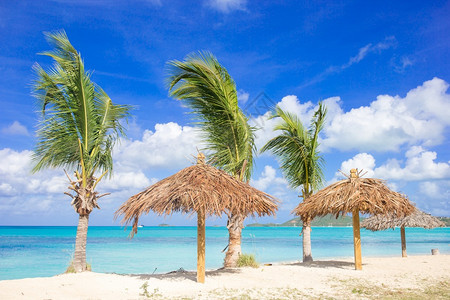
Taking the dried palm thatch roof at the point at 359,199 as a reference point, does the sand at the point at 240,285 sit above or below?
below

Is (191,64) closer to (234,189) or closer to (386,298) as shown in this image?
(234,189)

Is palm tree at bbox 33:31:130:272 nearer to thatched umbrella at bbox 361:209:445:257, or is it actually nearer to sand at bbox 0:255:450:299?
sand at bbox 0:255:450:299

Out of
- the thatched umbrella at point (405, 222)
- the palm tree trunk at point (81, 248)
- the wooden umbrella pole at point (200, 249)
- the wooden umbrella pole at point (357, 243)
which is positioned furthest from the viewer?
the thatched umbrella at point (405, 222)

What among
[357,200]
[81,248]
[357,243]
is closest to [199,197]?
[81,248]

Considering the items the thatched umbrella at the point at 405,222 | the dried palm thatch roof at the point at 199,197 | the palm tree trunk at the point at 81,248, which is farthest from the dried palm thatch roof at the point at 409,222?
the palm tree trunk at the point at 81,248

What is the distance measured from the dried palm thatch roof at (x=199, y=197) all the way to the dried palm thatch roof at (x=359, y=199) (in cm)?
188

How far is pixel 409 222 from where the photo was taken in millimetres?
13742

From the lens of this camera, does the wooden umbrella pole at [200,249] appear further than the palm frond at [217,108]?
No

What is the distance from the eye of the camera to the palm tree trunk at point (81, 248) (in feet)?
25.9

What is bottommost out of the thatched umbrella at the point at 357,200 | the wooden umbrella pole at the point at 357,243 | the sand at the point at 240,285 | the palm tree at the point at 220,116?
the sand at the point at 240,285

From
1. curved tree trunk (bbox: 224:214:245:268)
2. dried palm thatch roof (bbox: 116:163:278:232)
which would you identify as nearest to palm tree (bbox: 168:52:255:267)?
curved tree trunk (bbox: 224:214:245:268)

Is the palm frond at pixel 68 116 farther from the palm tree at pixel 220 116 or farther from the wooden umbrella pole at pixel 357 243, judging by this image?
the wooden umbrella pole at pixel 357 243

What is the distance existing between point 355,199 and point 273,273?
244cm

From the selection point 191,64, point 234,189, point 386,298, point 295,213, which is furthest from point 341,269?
point 191,64
